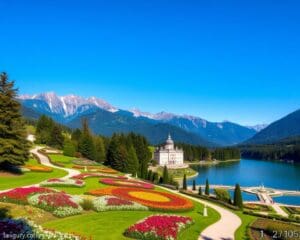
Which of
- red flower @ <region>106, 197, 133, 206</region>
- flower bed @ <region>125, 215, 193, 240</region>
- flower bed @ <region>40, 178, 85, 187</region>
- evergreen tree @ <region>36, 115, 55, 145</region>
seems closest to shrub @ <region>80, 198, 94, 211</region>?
red flower @ <region>106, 197, 133, 206</region>

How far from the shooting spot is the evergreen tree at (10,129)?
38969 millimetres

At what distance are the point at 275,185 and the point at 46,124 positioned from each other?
73.3m

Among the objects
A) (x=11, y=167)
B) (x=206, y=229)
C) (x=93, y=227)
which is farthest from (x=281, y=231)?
(x=11, y=167)

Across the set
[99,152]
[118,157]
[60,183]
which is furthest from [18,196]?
[99,152]

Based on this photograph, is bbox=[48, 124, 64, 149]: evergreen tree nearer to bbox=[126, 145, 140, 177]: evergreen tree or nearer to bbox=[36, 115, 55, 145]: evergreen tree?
bbox=[36, 115, 55, 145]: evergreen tree

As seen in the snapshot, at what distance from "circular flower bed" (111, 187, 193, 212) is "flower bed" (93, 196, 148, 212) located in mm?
1533

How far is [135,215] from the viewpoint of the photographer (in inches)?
1050

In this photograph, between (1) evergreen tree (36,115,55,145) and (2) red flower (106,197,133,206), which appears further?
(1) evergreen tree (36,115,55,145)

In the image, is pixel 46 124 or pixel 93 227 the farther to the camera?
pixel 46 124

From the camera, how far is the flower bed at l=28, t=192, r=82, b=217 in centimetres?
2369

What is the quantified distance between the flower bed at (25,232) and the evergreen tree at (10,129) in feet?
75.9

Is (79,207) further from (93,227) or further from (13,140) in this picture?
(13,140)

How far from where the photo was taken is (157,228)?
20969mm

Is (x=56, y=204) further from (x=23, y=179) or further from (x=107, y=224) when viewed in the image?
(x=23, y=179)
